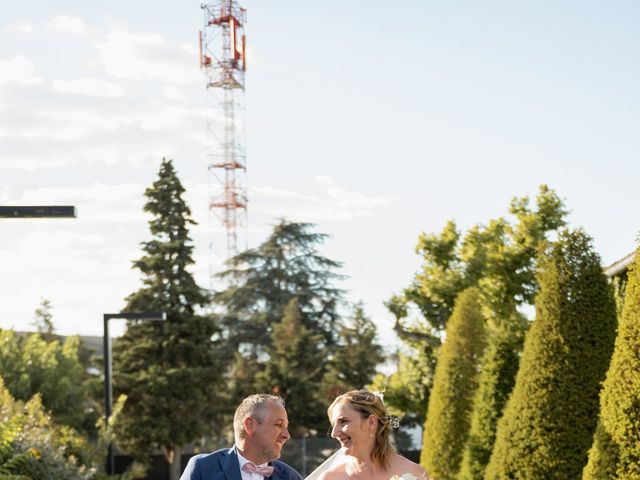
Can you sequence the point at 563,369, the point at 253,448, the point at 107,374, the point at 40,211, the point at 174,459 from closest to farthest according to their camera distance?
1. the point at 253,448
2. the point at 40,211
3. the point at 563,369
4. the point at 107,374
5. the point at 174,459

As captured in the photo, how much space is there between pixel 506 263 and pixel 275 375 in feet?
77.4

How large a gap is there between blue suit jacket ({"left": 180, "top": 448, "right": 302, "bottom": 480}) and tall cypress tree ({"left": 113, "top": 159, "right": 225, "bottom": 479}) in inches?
1555

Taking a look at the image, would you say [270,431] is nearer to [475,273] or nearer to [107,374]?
[107,374]

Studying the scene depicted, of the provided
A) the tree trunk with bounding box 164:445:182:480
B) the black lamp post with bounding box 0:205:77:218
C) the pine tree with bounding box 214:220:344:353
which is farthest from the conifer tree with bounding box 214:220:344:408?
the black lamp post with bounding box 0:205:77:218

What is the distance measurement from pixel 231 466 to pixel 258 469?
0.17 meters

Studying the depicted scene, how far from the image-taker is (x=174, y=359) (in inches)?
1873

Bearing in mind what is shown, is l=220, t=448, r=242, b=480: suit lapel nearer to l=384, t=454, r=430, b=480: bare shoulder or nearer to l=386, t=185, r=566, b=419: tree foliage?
l=384, t=454, r=430, b=480: bare shoulder

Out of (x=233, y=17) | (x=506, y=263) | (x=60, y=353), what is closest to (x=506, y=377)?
(x=506, y=263)

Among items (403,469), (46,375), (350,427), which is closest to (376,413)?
(350,427)

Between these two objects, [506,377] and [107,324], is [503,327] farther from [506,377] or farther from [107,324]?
[107,324]

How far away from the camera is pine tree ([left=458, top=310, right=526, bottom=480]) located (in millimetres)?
19250

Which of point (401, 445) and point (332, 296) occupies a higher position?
point (332, 296)

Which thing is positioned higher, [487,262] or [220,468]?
[487,262]

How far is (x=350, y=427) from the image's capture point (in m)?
7.95
